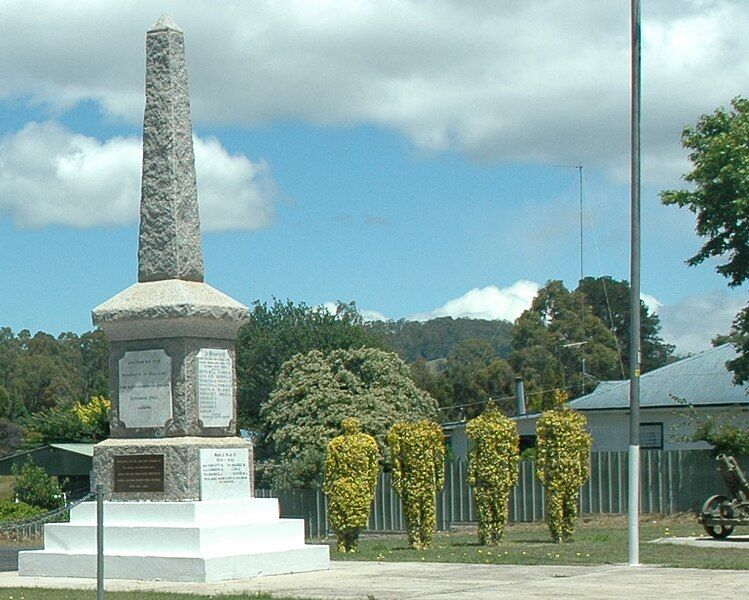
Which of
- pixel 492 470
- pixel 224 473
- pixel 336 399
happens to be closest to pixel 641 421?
pixel 336 399

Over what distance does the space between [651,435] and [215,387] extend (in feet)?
90.1

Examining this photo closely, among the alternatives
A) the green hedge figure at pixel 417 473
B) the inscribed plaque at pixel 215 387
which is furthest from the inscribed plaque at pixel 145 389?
the green hedge figure at pixel 417 473

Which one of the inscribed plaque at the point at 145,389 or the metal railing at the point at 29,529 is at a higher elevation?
the inscribed plaque at the point at 145,389

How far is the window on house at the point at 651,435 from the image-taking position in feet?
140

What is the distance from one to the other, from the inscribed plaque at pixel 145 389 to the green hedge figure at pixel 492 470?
6.54 meters

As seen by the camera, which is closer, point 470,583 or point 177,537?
point 470,583

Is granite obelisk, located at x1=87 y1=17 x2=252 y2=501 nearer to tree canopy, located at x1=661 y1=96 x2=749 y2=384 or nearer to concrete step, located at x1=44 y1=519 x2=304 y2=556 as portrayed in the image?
concrete step, located at x1=44 y1=519 x2=304 y2=556

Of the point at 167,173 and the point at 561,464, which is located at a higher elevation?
the point at 167,173

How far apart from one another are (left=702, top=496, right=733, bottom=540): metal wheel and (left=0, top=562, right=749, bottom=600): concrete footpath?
6.01 meters

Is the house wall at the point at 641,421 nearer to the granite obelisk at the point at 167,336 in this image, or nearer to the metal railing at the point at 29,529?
the metal railing at the point at 29,529

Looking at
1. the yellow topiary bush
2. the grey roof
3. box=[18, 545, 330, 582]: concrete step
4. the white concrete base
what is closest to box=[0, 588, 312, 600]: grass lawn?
box=[18, 545, 330, 582]: concrete step

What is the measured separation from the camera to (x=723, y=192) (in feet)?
111

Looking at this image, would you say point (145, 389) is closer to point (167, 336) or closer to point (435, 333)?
point (167, 336)

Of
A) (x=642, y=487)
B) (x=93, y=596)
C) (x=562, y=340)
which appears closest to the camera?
(x=93, y=596)
